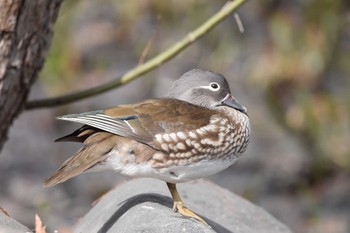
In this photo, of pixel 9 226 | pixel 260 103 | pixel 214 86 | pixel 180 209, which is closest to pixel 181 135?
pixel 180 209

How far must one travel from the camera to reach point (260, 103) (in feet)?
31.8

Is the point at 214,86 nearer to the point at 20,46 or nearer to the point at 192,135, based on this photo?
the point at 192,135

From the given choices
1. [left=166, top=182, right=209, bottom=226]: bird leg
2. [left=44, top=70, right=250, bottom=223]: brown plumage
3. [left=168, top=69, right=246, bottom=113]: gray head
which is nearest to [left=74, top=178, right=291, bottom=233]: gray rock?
[left=166, top=182, right=209, bottom=226]: bird leg

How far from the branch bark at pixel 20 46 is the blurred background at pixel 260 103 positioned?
7.29 ft

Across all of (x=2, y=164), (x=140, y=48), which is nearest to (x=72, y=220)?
(x=2, y=164)

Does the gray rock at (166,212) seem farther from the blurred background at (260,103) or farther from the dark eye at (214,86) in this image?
the blurred background at (260,103)

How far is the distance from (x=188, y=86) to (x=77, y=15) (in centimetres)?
592

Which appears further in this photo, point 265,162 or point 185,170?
point 265,162

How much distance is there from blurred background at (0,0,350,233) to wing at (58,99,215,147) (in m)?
3.02

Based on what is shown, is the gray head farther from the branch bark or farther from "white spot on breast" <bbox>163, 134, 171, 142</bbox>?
the branch bark

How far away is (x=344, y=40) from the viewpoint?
32.0 ft

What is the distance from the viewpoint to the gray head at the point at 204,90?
208 inches

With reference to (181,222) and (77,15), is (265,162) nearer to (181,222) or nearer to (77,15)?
(77,15)

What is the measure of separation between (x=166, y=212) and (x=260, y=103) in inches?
193
